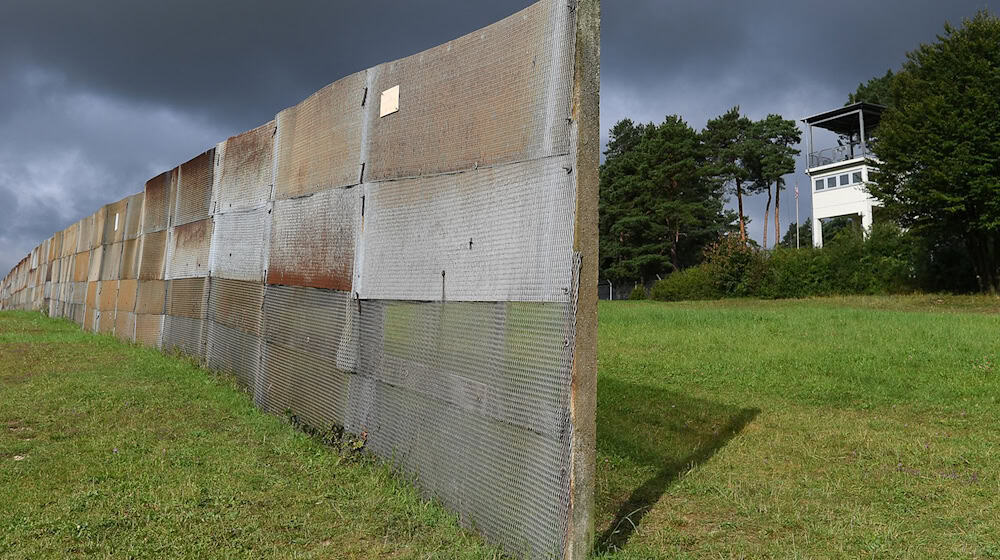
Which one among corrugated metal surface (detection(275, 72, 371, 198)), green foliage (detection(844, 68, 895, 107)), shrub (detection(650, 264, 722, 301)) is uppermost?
green foliage (detection(844, 68, 895, 107))

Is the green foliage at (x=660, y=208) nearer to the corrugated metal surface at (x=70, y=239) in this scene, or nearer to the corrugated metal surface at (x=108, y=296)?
the corrugated metal surface at (x=70, y=239)

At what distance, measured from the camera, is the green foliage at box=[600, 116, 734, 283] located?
45312mm

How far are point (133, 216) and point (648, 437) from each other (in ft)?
33.8

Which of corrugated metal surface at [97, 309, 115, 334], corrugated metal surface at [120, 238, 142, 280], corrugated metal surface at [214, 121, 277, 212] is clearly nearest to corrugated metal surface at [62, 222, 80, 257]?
corrugated metal surface at [97, 309, 115, 334]

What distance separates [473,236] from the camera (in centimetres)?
358

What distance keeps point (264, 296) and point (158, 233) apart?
17.5ft

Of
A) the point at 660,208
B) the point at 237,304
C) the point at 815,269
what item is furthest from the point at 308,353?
the point at 660,208

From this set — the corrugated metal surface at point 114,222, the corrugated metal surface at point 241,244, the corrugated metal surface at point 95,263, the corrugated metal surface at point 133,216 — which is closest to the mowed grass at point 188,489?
the corrugated metal surface at point 241,244

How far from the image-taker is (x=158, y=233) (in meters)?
10.6

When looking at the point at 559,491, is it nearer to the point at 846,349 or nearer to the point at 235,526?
the point at 235,526

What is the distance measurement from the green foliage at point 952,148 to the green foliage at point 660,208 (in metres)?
18.5

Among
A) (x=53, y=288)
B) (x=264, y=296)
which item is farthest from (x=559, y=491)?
(x=53, y=288)

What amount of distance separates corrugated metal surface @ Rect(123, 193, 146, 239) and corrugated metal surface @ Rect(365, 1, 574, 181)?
8.82m

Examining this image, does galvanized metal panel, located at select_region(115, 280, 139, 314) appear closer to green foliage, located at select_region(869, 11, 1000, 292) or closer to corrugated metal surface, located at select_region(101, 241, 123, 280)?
corrugated metal surface, located at select_region(101, 241, 123, 280)
